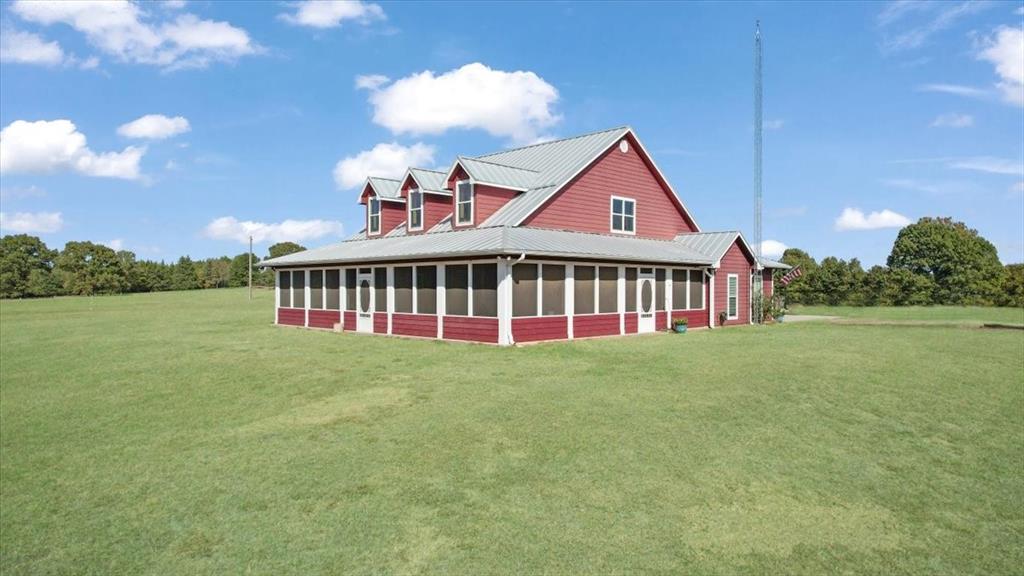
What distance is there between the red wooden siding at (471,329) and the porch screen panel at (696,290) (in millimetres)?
10561

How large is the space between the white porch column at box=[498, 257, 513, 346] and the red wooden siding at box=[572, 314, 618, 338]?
114 inches

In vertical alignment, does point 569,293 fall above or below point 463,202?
below

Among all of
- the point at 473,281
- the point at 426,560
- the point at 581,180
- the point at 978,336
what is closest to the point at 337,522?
the point at 426,560

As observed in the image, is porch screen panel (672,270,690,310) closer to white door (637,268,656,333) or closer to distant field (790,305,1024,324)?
white door (637,268,656,333)

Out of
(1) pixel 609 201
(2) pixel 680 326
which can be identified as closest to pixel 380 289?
(1) pixel 609 201

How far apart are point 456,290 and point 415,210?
7516mm

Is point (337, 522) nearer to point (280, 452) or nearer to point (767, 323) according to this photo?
point (280, 452)

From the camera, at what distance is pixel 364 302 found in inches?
942

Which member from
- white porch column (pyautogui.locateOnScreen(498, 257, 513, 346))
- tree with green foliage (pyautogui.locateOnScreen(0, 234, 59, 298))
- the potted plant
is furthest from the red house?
tree with green foliage (pyautogui.locateOnScreen(0, 234, 59, 298))

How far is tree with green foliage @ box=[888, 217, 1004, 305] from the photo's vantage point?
50.6m

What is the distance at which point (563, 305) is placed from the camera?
2002cm

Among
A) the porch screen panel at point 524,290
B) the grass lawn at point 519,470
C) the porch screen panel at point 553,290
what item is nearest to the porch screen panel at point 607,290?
the porch screen panel at point 553,290

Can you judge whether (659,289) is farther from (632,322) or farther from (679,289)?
(632,322)

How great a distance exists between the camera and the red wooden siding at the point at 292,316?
1089 inches
